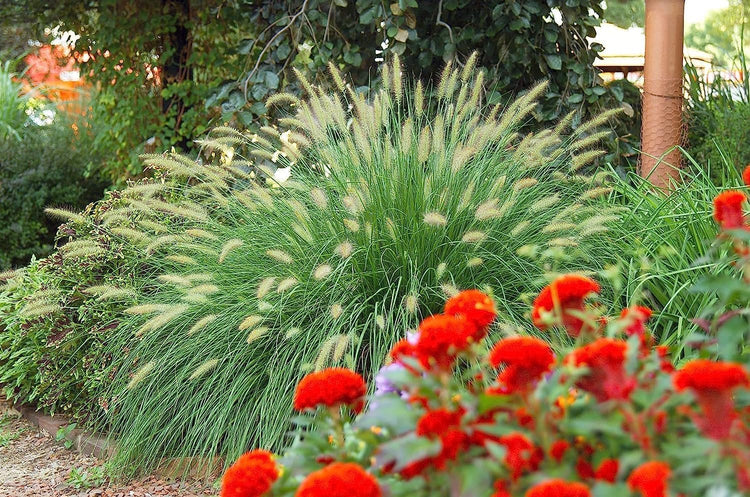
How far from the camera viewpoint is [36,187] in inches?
237

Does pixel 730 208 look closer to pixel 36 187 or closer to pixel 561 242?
pixel 561 242

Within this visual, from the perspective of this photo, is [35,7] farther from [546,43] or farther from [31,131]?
[546,43]

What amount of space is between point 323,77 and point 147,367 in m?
2.33

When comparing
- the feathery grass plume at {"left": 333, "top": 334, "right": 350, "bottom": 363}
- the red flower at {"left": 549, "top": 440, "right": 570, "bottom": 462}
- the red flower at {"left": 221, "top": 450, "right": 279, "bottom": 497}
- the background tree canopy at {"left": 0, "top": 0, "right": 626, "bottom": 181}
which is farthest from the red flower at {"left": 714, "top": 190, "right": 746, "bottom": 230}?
the background tree canopy at {"left": 0, "top": 0, "right": 626, "bottom": 181}

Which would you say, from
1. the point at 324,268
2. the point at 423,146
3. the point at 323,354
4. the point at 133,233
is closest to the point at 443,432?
the point at 323,354

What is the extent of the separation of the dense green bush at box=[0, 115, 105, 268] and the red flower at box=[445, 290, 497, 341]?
5.24 meters

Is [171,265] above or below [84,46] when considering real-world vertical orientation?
below

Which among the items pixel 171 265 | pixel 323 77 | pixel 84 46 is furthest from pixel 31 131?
pixel 171 265

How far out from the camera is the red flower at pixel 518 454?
2.98 feet

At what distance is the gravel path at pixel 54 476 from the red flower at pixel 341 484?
6.62 feet

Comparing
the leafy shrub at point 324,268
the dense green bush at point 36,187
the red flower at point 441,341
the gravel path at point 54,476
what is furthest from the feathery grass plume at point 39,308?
the dense green bush at point 36,187

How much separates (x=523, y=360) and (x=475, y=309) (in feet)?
0.71

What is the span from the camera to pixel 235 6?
16.7ft

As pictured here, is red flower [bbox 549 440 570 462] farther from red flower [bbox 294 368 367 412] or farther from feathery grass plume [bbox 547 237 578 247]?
feathery grass plume [bbox 547 237 578 247]
